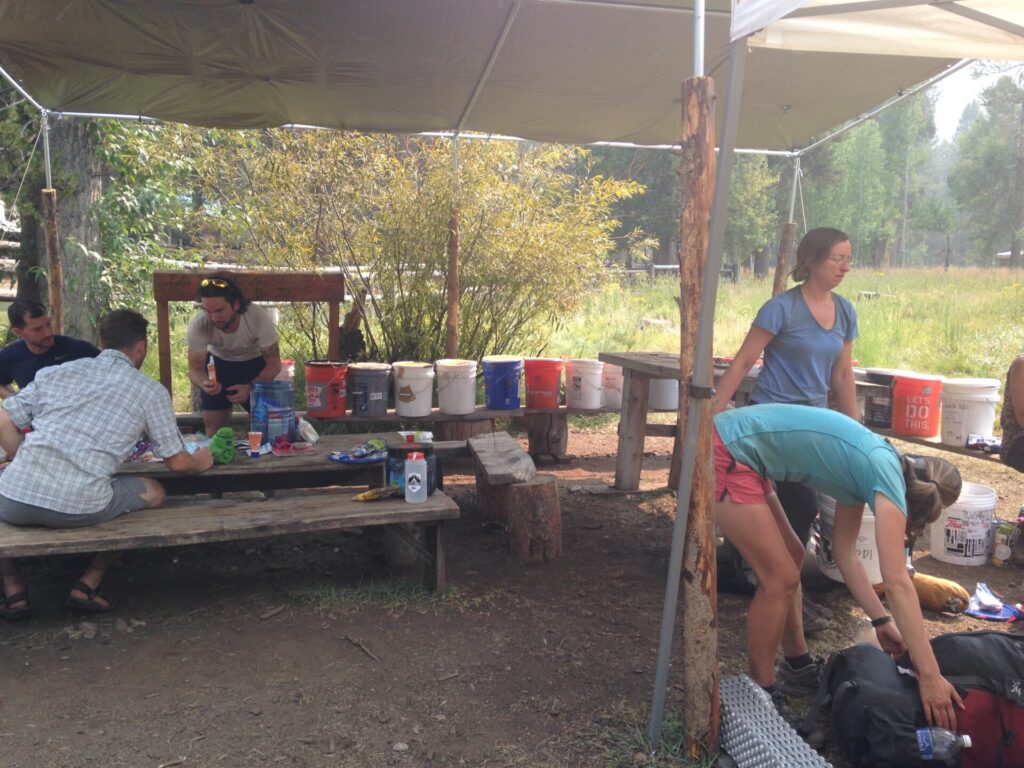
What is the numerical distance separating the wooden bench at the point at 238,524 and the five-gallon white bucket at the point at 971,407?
10.2 feet

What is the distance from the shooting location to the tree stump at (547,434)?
23.4 ft

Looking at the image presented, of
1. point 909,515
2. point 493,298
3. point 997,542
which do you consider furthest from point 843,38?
point 493,298

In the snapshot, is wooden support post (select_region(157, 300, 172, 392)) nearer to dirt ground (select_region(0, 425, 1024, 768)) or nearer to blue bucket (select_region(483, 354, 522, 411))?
dirt ground (select_region(0, 425, 1024, 768))

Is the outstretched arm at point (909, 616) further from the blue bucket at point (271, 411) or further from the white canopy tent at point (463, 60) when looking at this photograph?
the blue bucket at point (271, 411)

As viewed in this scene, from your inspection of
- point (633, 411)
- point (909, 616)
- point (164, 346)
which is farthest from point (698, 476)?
point (164, 346)

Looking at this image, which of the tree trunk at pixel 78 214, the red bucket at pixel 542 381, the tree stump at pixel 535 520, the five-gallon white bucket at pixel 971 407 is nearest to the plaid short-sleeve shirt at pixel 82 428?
the tree stump at pixel 535 520

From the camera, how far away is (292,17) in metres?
4.64

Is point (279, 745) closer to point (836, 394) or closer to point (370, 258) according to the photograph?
point (836, 394)

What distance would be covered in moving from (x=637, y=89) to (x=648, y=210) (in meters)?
28.3

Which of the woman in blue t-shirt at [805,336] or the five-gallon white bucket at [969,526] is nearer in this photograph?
the woman in blue t-shirt at [805,336]

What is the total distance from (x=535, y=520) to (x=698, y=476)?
83.0 inches

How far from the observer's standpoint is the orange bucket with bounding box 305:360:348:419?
18.8 ft

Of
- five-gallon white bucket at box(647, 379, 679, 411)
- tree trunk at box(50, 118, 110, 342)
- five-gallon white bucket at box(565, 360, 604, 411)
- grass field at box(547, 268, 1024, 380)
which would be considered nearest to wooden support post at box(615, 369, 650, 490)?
five-gallon white bucket at box(565, 360, 604, 411)

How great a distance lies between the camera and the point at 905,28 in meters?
3.32
